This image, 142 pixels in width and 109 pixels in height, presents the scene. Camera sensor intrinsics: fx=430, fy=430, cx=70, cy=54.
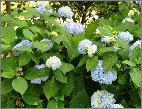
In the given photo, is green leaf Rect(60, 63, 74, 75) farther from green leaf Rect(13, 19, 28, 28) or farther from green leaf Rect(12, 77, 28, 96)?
green leaf Rect(13, 19, 28, 28)

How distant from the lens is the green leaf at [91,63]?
209 cm

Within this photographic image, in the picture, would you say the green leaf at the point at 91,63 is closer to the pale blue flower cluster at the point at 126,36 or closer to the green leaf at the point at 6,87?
the pale blue flower cluster at the point at 126,36

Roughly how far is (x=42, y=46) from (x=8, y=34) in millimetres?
278

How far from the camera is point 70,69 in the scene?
212 cm

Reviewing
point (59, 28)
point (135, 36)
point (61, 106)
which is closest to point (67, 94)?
point (61, 106)

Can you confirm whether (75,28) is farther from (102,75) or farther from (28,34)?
(102,75)

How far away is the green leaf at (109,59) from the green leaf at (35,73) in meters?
0.28

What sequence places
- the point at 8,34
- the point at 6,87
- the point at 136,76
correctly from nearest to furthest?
the point at 136,76 < the point at 6,87 < the point at 8,34

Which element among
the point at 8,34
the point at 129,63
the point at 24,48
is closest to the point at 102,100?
the point at 129,63

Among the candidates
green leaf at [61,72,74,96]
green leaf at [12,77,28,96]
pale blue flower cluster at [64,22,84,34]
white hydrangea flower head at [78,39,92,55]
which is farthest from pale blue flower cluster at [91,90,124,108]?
pale blue flower cluster at [64,22,84,34]

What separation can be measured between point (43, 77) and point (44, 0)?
32.3 inches

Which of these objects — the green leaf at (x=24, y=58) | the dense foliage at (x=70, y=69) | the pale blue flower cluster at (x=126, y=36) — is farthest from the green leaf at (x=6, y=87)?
the pale blue flower cluster at (x=126, y=36)

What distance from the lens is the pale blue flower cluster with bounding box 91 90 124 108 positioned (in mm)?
2098

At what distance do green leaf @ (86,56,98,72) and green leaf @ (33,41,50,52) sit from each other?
24cm
